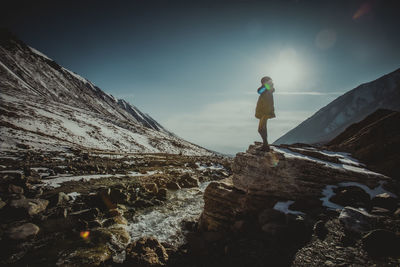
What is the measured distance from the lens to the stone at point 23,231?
9.35 metres

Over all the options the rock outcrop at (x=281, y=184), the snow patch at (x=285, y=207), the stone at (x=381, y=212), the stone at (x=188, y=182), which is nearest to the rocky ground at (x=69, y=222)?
the rock outcrop at (x=281, y=184)

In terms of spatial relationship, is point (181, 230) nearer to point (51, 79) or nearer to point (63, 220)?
point (63, 220)

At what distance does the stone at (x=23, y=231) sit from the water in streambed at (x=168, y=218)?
5.22 meters

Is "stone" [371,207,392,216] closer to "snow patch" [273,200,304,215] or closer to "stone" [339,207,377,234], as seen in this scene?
"stone" [339,207,377,234]

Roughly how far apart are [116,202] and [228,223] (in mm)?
9943

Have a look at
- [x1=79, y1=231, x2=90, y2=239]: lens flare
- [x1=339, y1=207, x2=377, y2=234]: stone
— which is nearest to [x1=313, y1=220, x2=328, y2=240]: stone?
[x1=339, y1=207, x2=377, y2=234]: stone

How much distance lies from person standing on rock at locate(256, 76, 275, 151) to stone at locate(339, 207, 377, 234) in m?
5.87

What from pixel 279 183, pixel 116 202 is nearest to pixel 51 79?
pixel 116 202

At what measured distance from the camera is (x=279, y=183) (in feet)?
37.0

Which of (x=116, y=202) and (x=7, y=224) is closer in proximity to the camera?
(x=7, y=224)

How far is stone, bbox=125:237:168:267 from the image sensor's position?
7988 mm

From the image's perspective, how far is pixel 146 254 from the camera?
327 inches

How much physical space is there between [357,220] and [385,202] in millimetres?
2347

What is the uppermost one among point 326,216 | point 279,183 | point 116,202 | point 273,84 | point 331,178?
point 273,84
